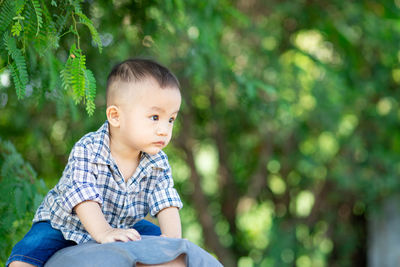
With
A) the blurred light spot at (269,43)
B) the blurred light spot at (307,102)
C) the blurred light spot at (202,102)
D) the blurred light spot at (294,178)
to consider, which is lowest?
the blurred light spot at (294,178)

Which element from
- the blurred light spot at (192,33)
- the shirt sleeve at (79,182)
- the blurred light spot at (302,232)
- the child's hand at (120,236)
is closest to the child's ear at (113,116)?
the shirt sleeve at (79,182)

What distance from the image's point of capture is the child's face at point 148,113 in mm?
1982

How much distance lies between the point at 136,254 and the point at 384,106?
19.0ft

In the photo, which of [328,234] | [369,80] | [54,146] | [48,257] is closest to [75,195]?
[48,257]

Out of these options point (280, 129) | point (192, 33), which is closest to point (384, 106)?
point (280, 129)

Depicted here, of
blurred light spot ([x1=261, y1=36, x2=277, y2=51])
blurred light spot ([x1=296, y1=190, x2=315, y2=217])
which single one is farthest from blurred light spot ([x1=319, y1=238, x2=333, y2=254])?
blurred light spot ([x1=261, y1=36, x2=277, y2=51])

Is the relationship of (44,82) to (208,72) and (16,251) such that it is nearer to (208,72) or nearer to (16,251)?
(16,251)

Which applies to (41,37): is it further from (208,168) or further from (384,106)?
(208,168)

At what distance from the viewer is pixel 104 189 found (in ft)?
6.68

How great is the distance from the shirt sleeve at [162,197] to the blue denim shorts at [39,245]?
0.32 m

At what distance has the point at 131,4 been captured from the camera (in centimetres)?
346

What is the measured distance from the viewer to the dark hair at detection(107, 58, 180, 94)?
201 centimetres

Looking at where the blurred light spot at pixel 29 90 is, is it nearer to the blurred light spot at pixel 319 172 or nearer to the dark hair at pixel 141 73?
the dark hair at pixel 141 73

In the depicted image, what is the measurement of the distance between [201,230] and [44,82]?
471 centimetres
